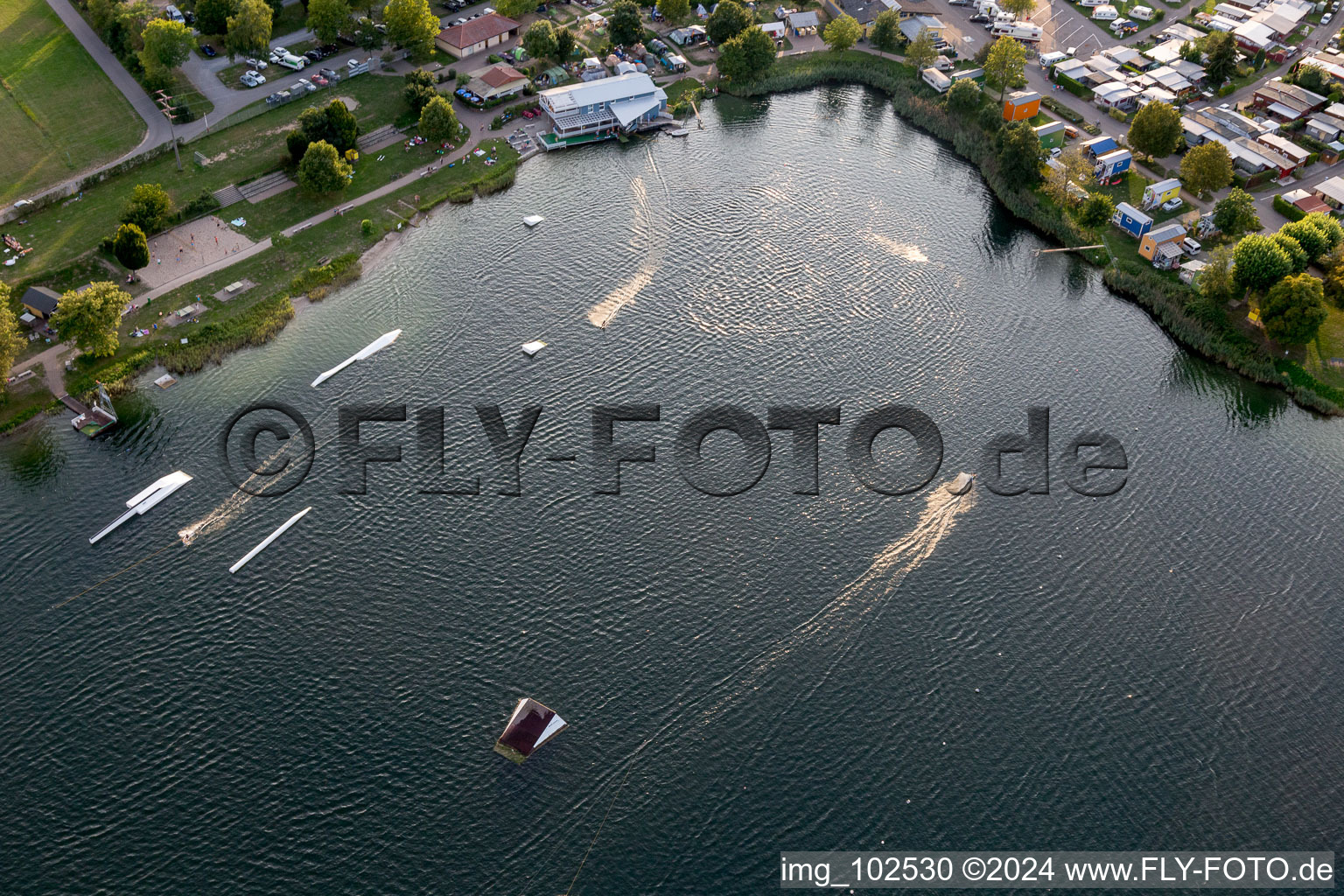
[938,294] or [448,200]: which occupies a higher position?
[448,200]

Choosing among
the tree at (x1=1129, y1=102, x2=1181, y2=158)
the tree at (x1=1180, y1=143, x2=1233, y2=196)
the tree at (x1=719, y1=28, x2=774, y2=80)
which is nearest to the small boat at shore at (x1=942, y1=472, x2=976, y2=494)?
the tree at (x1=1180, y1=143, x2=1233, y2=196)

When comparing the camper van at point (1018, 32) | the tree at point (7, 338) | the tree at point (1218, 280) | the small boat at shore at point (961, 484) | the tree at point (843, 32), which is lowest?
the small boat at shore at point (961, 484)

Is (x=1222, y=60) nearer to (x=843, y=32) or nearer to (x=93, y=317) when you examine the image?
(x=843, y=32)

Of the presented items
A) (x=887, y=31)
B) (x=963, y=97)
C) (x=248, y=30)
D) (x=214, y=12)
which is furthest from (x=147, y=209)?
(x=887, y=31)

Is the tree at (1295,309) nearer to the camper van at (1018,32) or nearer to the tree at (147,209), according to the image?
the camper van at (1018,32)

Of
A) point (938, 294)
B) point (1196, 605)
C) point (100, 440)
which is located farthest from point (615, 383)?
point (1196, 605)

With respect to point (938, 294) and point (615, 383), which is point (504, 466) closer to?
point (615, 383)

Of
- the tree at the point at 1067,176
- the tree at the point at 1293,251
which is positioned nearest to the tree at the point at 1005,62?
the tree at the point at 1067,176
